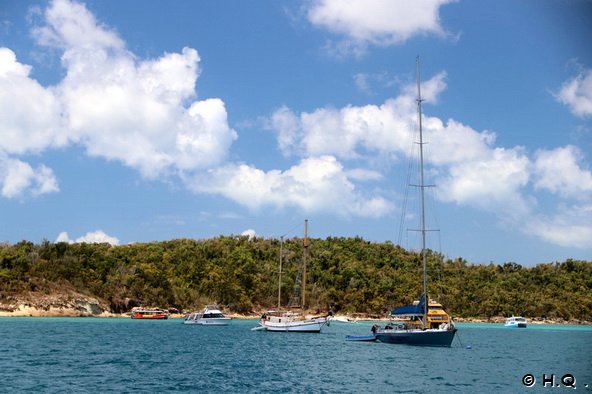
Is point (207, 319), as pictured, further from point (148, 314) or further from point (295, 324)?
point (295, 324)

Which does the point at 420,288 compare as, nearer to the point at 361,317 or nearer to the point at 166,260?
the point at 361,317

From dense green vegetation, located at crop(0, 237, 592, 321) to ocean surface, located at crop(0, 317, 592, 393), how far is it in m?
79.2

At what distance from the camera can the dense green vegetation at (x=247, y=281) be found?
151125 mm

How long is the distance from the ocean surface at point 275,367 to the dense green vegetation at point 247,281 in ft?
260

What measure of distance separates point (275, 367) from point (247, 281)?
4937 inches

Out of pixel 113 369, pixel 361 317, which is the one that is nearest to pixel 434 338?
pixel 113 369

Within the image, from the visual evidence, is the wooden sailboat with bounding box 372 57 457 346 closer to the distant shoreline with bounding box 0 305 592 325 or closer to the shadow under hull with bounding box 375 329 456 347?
the shadow under hull with bounding box 375 329 456 347

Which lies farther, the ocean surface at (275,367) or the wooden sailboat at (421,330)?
the wooden sailboat at (421,330)

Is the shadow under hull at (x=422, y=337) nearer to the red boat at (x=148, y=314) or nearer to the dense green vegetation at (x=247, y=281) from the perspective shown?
the red boat at (x=148, y=314)

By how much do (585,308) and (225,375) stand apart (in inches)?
6819

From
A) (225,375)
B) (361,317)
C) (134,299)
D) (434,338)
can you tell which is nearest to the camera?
(225,375)

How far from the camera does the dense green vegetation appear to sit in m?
151

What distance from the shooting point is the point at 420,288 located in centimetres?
17588

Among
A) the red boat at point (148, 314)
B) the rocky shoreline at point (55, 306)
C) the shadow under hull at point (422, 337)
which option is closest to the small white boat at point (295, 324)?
the shadow under hull at point (422, 337)
